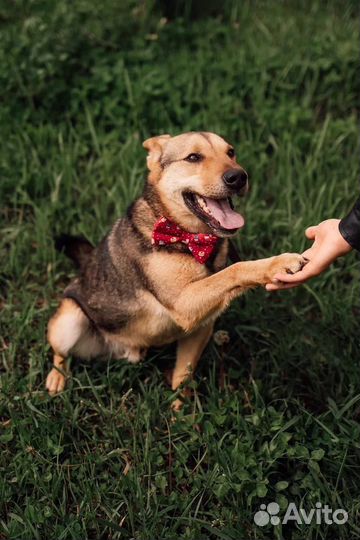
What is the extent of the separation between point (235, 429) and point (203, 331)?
60 centimetres

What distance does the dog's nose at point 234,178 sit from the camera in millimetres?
3156

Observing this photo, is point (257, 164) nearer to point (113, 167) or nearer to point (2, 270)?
point (113, 167)

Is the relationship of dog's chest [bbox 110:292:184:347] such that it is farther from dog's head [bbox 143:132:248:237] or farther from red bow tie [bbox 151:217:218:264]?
dog's head [bbox 143:132:248:237]

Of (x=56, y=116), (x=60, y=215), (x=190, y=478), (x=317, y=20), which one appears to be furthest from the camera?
(x=317, y=20)

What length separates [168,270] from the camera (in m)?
3.31

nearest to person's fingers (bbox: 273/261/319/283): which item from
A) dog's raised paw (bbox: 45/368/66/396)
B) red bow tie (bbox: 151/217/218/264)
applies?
red bow tie (bbox: 151/217/218/264)

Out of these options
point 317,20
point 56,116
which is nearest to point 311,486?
point 56,116

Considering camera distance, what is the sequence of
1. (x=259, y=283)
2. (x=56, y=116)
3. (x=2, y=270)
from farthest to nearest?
(x=56, y=116), (x=2, y=270), (x=259, y=283)

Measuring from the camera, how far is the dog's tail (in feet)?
13.5

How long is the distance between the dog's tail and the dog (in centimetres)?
11

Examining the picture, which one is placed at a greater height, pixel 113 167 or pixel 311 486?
pixel 113 167

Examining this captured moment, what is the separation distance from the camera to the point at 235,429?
3391 mm

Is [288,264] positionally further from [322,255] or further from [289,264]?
[322,255]

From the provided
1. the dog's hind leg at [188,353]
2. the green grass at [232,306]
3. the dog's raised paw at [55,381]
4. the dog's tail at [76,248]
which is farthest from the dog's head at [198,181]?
the dog's raised paw at [55,381]
